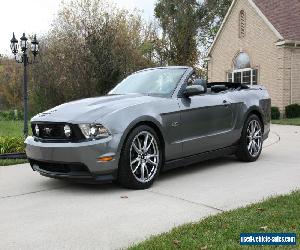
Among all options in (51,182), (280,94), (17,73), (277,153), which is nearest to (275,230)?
(51,182)

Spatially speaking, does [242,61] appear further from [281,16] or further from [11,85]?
[11,85]

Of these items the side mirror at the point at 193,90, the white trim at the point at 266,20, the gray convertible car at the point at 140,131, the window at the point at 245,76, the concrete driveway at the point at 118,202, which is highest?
the white trim at the point at 266,20

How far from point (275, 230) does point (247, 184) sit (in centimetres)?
210

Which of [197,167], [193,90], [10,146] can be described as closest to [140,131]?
[193,90]

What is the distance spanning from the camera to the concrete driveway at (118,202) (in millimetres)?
4090

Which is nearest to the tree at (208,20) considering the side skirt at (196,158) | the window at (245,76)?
the window at (245,76)

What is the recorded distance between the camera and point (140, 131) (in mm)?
5785

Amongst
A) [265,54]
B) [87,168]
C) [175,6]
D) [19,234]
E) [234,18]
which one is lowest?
[19,234]

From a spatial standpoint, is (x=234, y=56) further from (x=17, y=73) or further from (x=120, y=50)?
(x=17, y=73)

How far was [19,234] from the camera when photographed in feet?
13.6

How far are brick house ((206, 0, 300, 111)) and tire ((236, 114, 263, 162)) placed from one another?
15362 millimetres

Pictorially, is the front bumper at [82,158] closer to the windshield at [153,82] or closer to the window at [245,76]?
the windshield at [153,82]

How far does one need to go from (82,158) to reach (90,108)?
715mm

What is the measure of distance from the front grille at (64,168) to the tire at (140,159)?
455 mm
